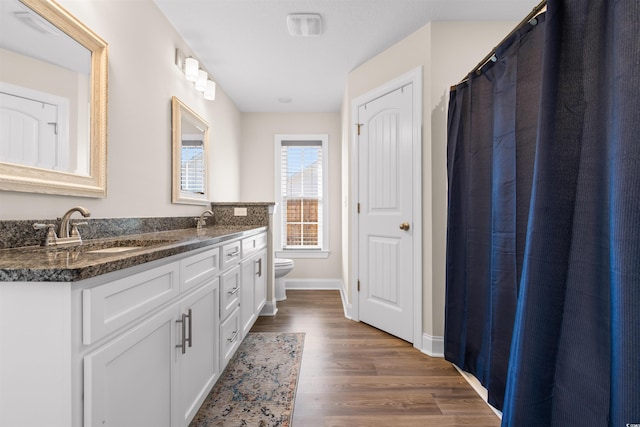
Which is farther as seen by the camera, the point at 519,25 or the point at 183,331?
the point at 519,25

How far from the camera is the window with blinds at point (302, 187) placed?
13.9ft

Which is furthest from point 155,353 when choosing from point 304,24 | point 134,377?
point 304,24

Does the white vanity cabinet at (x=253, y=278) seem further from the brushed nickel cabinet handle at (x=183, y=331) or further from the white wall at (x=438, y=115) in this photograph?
the white wall at (x=438, y=115)

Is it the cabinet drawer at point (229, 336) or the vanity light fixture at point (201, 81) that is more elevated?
the vanity light fixture at point (201, 81)

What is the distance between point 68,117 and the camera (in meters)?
1.33

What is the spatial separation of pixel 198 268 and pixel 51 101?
944 millimetres

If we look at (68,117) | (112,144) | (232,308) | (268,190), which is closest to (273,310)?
(232,308)

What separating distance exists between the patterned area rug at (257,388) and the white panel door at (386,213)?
804mm

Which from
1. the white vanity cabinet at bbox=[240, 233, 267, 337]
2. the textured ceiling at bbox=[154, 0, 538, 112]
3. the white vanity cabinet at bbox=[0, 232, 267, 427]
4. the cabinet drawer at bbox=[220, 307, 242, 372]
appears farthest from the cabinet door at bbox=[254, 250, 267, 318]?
the textured ceiling at bbox=[154, 0, 538, 112]

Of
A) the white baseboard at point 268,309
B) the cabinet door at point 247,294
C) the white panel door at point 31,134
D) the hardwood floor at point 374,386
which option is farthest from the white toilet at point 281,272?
the white panel door at point 31,134

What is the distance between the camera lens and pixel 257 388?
174 cm

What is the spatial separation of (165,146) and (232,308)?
4.33 ft

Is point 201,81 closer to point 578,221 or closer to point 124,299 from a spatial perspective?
point 124,299

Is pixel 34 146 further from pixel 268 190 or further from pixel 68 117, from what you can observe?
pixel 268 190
